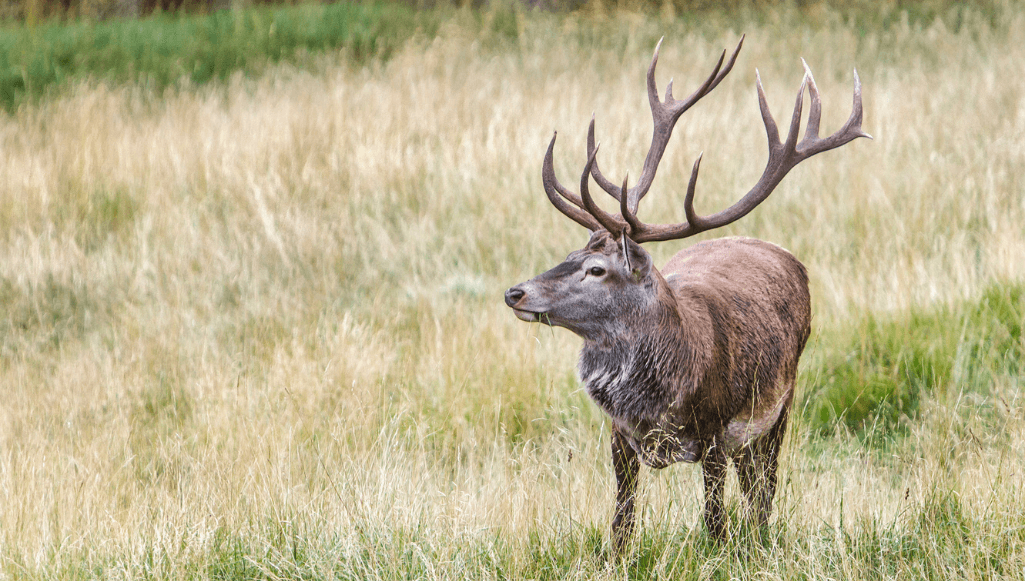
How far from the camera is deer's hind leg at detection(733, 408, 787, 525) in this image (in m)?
3.19

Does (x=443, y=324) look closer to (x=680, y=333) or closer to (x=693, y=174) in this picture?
(x=680, y=333)

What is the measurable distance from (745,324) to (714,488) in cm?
57

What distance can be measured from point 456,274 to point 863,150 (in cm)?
340

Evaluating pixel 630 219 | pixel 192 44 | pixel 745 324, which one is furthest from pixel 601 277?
pixel 192 44

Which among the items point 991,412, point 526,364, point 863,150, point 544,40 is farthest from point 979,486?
point 544,40

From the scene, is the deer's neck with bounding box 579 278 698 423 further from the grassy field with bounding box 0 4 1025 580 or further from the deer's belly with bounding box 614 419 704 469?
the grassy field with bounding box 0 4 1025 580

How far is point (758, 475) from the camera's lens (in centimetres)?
318

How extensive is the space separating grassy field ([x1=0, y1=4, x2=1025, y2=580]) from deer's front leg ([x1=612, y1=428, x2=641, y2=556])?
0.05 metres

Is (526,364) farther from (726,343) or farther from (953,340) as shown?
(953,340)

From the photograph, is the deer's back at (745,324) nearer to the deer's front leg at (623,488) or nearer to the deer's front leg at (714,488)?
the deer's front leg at (714,488)

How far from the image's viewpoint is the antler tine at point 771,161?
3068mm

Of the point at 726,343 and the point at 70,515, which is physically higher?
the point at 726,343

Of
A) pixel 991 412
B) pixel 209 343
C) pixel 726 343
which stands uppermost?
pixel 726 343

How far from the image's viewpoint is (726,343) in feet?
10.3
